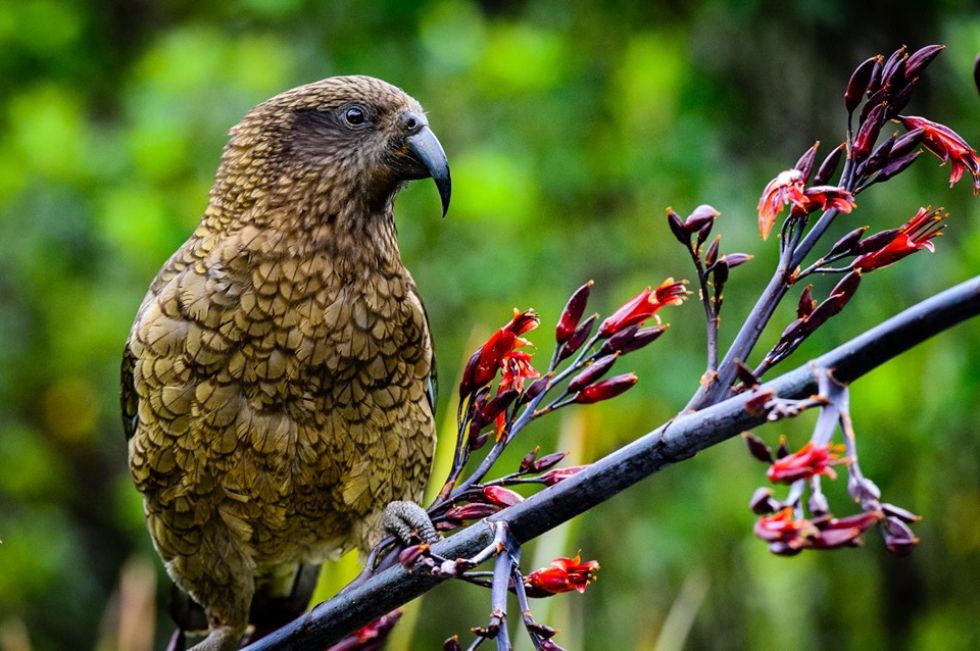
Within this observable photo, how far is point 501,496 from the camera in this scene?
5.00ft

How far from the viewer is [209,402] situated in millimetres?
2279

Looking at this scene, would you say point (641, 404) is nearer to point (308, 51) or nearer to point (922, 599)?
point (922, 599)

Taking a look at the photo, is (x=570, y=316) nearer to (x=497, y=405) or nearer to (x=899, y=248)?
(x=497, y=405)

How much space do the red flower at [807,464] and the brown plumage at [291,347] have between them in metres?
1.21

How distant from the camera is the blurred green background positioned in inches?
168

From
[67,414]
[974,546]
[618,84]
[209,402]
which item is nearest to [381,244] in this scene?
[209,402]

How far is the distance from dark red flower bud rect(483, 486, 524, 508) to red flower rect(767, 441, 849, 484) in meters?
0.42

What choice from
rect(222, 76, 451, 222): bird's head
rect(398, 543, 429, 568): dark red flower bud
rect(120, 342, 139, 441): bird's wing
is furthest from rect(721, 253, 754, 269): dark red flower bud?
rect(120, 342, 139, 441): bird's wing

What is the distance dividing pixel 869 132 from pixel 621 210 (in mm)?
3577

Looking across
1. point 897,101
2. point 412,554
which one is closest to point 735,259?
point 897,101

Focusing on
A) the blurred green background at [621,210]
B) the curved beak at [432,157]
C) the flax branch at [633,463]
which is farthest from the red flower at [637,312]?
the blurred green background at [621,210]

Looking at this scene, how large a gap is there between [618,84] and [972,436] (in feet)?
6.68

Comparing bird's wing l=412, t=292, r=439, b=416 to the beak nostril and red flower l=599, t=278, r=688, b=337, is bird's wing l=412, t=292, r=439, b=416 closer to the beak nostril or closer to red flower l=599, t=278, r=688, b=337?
the beak nostril

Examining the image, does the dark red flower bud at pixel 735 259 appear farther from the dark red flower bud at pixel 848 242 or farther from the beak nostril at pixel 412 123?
the beak nostril at pixel 412 123
